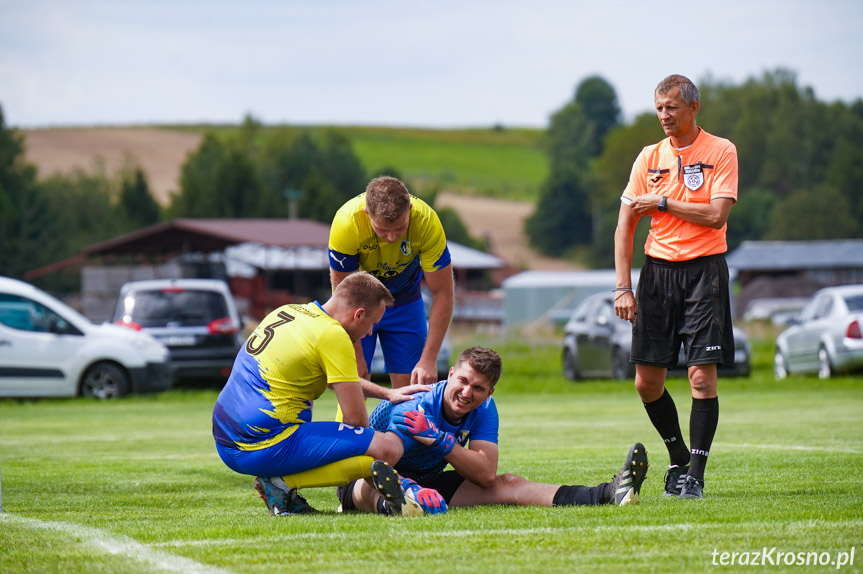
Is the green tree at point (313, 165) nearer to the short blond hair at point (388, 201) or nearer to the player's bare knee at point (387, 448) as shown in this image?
the short blond hair at point (388, 201)

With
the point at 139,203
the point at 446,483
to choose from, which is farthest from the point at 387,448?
the point at 139,203

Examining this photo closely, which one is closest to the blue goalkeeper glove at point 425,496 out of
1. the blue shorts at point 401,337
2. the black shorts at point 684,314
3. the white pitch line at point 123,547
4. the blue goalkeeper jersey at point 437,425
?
the blue goalkeeper jersey at point 437,425

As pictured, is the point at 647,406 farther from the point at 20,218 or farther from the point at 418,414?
the point at 20,218

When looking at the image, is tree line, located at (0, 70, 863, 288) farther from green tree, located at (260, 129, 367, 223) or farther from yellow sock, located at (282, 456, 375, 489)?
yellow sock, located at (282, 456, 375, 489)

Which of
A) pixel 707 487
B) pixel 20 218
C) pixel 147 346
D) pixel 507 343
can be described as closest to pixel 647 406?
pixel 707 487

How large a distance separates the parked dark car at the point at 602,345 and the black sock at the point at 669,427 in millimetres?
13770

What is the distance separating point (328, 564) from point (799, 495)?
113 inches

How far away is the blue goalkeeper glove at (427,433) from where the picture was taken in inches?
221

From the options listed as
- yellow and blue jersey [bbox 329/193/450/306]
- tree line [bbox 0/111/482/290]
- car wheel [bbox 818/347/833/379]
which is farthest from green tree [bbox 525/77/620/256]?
yellow and blue jersey [bbox 329/193/450/306]

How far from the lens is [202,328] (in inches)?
778

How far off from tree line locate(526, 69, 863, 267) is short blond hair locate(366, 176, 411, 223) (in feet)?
257

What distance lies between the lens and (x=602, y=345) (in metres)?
21.0

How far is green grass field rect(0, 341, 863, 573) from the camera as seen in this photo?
13.8ft

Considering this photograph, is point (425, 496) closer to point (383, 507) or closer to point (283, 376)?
point (383, 507)
